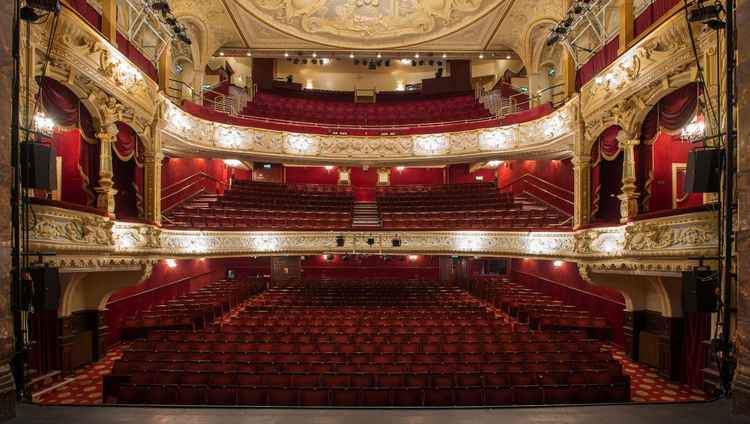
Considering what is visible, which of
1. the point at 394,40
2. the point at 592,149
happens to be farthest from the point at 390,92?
the point at 592,149

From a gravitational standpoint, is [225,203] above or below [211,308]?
above

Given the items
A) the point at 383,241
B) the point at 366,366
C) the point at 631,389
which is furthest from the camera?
the point at 383,241

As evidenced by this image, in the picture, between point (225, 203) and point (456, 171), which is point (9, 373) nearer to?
point (225, 203)

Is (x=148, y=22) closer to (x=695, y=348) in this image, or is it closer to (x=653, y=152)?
(x=653, y=152)

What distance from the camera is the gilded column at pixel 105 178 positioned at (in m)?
6.20

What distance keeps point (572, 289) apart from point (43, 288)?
9728mm

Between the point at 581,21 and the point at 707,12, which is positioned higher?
the point at 581,21

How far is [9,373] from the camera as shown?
2.89m

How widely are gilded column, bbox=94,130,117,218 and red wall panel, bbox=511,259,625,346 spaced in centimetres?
906

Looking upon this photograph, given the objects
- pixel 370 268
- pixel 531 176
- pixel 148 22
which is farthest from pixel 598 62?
pixel 370 268

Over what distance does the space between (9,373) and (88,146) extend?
16.1 ft

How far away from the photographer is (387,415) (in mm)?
2877

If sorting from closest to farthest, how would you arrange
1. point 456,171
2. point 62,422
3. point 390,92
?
point 62,422 < point 456,171 < point 390,92

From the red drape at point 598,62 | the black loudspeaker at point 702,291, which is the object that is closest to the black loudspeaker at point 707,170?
the black loudspeaker at point 702,291
